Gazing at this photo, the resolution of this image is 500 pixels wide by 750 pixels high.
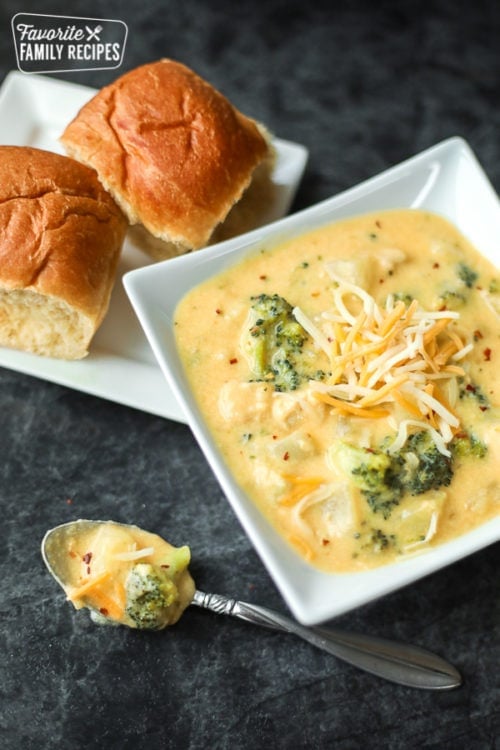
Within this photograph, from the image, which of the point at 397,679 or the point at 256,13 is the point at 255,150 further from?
the point at 397,679

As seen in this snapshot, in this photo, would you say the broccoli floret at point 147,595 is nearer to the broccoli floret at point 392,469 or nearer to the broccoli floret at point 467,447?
the broccoli floret at point 392,469

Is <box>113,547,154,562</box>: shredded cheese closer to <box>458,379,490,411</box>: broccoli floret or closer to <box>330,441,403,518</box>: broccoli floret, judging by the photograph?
<box>330,441,403,518</box>: broccoli floret

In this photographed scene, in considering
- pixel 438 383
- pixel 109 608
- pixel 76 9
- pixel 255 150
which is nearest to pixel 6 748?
pixel 109 608

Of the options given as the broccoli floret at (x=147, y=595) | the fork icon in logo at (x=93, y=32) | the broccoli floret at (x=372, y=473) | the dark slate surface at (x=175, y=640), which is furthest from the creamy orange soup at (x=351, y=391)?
the fork icon in logo at (x=93, y=32)

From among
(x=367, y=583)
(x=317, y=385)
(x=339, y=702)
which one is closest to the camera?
(x=367, y=583)

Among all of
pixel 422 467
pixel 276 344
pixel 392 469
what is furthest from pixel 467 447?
pixel 276 344

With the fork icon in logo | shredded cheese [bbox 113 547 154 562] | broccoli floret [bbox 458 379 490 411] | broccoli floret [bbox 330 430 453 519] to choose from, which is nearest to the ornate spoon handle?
shredded cheese [bbox 113 547 154 562]

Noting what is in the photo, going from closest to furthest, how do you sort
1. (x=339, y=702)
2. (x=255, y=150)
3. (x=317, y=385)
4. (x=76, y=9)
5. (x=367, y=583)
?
(x=367, y=583) < (x=317, y=385) < (x=339, y=702) < (x=255, y=150) < (x=76, y=9)
